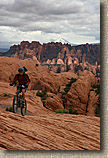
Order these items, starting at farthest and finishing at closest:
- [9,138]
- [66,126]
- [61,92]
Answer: [61,92], [66,126], [9,138]

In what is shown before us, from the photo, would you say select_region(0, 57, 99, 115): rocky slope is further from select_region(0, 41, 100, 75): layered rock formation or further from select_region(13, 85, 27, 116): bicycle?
select_region(13, 85, 27, 116): bicycle

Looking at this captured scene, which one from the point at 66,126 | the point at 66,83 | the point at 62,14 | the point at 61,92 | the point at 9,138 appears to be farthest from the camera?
the point at 66,83

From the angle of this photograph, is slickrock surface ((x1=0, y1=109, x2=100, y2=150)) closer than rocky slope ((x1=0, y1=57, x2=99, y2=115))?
Yes

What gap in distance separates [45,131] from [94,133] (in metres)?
1.47

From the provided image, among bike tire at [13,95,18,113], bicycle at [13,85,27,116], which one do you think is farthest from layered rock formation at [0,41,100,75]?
bike tire at [13,95,18,113]

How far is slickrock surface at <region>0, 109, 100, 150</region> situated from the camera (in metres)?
5.84

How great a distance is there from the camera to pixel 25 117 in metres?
6.47

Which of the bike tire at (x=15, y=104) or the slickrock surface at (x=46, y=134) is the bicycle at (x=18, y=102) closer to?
the bike tire at (x=15, y=104)

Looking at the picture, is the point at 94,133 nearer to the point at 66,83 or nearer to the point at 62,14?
the point at 62,14

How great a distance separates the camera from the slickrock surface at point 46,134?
5.84 m

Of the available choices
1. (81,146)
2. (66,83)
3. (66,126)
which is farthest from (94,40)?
(66,83)

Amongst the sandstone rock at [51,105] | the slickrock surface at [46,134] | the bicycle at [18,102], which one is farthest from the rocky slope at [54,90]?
the slickrock surface at [46,134]

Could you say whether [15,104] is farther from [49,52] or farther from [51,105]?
[49,52]

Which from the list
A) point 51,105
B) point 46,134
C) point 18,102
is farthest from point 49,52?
point 46,134
